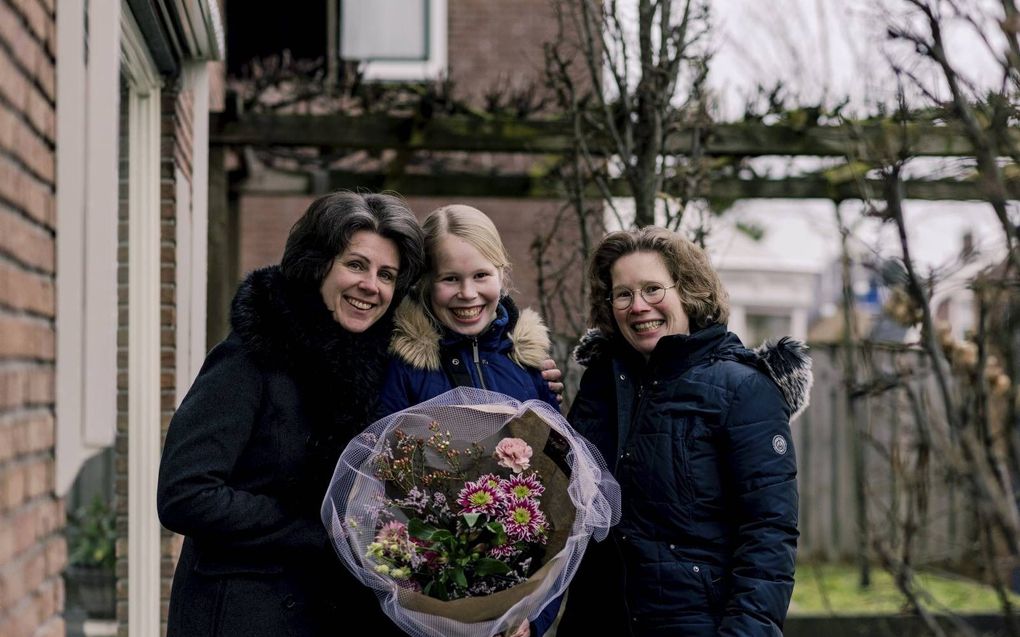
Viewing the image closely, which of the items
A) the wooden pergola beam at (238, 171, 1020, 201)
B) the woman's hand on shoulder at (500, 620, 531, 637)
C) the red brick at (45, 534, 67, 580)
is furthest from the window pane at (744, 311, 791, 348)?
the red brick at (45, 534, 67, 580)

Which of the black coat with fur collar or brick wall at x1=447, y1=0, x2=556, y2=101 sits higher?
brick wall at x1=447, y1=0, x2=556, y2=101

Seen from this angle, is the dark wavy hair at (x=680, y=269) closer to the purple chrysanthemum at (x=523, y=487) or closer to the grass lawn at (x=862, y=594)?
the purple chrysanthemum at (x=523, y=487)

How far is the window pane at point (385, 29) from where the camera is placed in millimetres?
9430

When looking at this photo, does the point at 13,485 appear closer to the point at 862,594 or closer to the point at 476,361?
the point at 476,361

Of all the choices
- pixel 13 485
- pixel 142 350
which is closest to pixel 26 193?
pixel 13 485

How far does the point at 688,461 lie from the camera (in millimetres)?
2779

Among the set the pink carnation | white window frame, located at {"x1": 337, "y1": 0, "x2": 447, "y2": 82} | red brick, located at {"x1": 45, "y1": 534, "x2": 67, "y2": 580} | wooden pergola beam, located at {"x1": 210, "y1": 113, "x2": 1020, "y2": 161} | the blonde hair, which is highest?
white window frame, located at {"x1": 337, "y1": 0, "x2": 447, "y2": 82}

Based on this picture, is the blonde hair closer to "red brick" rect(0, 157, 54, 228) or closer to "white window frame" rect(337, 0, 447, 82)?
"red brick" rect(0, 157, 54, 228)

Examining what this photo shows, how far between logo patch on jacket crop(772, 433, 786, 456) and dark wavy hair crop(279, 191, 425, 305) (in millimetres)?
996

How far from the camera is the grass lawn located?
8.15 metres

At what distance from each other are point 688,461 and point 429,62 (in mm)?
7616

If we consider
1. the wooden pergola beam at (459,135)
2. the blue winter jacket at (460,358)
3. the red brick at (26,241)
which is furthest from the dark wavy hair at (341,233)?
the wooden pergola beam at (459,135)

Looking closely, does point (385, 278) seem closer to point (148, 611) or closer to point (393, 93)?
point (148, 611)

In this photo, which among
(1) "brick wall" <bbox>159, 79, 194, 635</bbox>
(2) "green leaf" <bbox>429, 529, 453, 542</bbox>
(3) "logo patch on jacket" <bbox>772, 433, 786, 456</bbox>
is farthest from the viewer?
(1) "brick wall" <bbox>159, 79, 194, 635</bbox>
